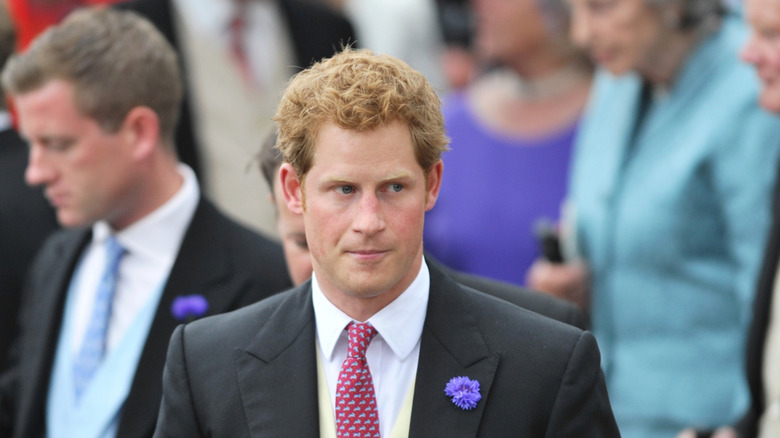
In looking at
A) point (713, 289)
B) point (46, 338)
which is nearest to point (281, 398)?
point (46, 338)

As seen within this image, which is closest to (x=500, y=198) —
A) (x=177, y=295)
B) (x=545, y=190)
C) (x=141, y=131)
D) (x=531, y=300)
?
(x=545, y=190)

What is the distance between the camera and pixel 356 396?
105 inches

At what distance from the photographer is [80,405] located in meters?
3.84

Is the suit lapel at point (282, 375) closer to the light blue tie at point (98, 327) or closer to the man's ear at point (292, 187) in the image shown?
the man's ear at point (292, 187)

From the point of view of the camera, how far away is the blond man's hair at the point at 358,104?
2.57 m

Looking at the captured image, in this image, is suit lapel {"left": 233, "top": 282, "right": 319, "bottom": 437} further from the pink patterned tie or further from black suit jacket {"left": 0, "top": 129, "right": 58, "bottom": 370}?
black suit jacket {"left": 0, "top": 129, "right": 58, "bottom": 370}

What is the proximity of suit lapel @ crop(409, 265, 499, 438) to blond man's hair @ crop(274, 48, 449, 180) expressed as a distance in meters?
0.32

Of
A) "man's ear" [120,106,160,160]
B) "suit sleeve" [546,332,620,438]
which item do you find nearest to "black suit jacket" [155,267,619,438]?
"suit sleeve" [546,332,620,438]

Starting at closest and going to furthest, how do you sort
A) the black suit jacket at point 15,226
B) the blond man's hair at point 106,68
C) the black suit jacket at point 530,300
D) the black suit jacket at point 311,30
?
the black suit jacket at point 530,300, the blond man's hair at point 106,68, the black suit jacket at point 15,226, the black suit jacket at point 311,30

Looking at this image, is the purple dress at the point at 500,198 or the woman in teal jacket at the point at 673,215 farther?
the purple dress at the point at 500,198

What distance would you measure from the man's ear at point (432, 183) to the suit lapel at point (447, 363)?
7.8 inches

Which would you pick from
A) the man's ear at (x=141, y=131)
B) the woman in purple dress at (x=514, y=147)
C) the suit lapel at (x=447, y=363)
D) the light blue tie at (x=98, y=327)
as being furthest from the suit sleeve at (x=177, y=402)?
the woman in purple dress at (x=514, y=147)

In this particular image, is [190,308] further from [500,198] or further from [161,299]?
[500,198]

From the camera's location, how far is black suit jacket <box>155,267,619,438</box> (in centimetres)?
262
